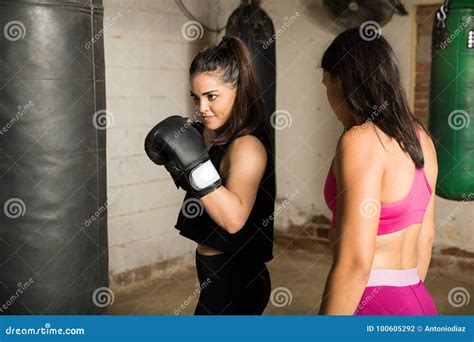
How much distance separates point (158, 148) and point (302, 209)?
11.3 ft

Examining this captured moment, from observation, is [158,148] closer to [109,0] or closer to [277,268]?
[109,0]

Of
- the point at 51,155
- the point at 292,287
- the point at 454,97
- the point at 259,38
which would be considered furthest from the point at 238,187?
the point at 292,287

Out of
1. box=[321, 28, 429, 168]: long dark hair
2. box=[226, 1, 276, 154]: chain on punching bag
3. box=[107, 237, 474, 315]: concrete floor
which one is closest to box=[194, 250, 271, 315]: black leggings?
box=[321, 28, 429, 168]: long dark hair

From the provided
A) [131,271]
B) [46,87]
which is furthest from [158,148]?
[131,271]

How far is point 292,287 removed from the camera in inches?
175

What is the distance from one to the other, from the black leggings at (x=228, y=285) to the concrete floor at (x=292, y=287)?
200 centimetres

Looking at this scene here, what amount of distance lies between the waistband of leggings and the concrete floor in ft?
7.97

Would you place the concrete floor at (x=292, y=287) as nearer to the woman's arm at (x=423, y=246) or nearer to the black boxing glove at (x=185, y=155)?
the black boxing glove at (x=185, y=155)

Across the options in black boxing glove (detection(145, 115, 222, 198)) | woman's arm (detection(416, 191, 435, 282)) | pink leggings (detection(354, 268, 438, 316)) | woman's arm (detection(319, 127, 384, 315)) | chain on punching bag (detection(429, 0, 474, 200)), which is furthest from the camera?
chain on punching bag (detection(429, 0, 474, 200))

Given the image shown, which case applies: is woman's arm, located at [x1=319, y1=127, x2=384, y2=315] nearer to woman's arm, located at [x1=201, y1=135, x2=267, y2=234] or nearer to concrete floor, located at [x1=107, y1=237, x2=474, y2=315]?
woman's arm, located at [x1=201, y1=135, x2=267, y2=234]

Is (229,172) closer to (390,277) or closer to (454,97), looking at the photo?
(390,277)

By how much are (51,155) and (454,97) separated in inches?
75.2

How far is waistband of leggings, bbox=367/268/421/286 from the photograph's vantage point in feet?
4.98

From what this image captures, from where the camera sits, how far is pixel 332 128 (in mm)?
5113
